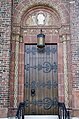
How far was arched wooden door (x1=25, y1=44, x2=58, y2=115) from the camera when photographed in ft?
23.7

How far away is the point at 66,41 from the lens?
7.49m

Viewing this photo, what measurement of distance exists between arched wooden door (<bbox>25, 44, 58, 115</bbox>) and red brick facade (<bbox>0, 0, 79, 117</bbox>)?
17cm

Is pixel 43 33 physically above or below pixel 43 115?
above

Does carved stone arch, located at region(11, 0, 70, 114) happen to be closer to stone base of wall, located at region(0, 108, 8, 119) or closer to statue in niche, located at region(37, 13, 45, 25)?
statue in niche, located at region(37, 13, 45, 25)

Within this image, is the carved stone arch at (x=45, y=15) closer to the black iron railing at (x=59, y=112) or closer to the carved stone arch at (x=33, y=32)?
the carved stone arch at (x=33, y=32)

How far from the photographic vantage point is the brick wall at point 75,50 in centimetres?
683

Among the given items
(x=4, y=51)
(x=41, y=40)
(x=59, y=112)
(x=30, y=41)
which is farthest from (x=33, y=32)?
(x=59, y=112)

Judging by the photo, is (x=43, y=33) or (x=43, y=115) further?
(x=43, y=33)

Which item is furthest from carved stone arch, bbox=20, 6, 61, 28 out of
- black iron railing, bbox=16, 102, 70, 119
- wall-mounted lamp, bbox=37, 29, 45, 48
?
black iron railing, bbox=16, 102, 70, 119

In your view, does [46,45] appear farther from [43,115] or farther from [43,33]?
[43,115]

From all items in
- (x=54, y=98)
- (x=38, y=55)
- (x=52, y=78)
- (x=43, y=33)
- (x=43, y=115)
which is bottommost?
(x=43, y=115)

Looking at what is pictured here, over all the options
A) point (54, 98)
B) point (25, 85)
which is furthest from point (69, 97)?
point (25, 85)

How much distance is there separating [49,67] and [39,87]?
710mm

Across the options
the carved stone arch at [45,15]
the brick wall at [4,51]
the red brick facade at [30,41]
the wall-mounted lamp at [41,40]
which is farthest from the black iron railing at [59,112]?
the carved stone arch at [45,15]
